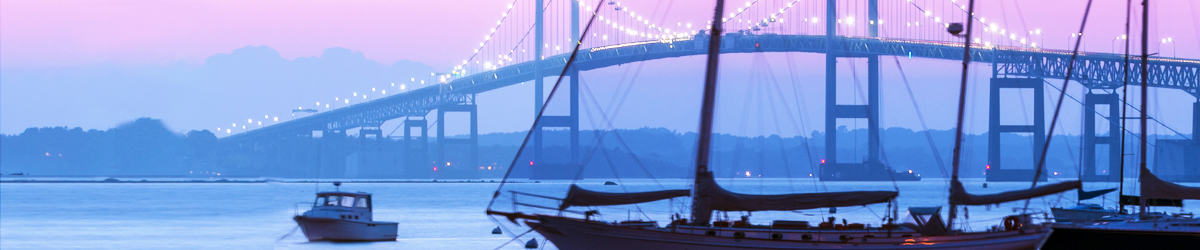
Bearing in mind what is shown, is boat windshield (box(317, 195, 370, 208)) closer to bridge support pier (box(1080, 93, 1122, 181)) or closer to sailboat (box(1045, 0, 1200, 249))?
sailboat (box(1045, 0, 1200, 249))

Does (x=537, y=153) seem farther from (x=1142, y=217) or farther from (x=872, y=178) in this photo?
(x=1142, y=217)

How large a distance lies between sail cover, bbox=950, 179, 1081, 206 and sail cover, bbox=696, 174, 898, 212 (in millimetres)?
1173

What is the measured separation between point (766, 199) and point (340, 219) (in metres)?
11.0

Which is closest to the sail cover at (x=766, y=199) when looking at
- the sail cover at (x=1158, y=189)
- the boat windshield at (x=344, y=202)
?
the sail cover at (x=1158, y=189)

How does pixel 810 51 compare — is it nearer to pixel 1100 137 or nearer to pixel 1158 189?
Answer: pixel 1100 137

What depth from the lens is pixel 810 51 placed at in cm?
8038

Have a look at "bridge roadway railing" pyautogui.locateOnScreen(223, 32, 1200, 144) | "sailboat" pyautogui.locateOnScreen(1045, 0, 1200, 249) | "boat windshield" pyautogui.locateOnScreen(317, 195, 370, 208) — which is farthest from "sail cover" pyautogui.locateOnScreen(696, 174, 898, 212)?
"bridge roadway railing" pyautogui.locateOnScreen(223, 32, 1200, 144)

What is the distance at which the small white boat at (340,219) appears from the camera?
24.5 m

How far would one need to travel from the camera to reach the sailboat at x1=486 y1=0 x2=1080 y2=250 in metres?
15.3

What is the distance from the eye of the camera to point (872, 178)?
91.9 m

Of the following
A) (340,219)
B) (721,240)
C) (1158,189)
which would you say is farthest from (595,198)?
(340,219)

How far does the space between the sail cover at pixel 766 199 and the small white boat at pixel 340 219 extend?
10359mm

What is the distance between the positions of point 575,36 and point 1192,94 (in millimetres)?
40782

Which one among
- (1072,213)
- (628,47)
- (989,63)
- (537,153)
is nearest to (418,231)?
(1072,213)
